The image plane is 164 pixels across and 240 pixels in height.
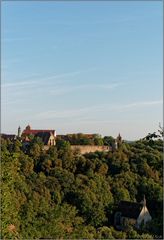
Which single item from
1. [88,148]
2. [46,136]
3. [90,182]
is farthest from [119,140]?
[90,182]

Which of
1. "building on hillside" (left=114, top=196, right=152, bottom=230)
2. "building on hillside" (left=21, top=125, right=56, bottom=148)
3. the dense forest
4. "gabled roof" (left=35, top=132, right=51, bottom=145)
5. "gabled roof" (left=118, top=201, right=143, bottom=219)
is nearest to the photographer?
the dense forest

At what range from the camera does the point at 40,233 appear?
11953mm

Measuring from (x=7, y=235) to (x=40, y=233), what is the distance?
4.48 metres

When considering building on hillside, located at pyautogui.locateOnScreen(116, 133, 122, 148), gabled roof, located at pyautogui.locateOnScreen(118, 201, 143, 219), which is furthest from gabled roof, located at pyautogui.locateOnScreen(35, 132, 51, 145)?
gabled roof, located at pyautogui.locateOnScreen(118, 201, 143, 219)

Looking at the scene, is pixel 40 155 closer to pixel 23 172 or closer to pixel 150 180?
pixel 23 172

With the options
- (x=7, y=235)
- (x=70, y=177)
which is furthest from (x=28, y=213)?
(x=70, y=177)

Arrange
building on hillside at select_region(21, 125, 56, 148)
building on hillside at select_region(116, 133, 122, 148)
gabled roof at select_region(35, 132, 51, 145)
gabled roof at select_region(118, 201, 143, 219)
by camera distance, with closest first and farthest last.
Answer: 1. gabled roof at select_region(118, 201, 143, 219)
2. building on hillside at select_region(21, 125, 56, 148)
3. building on hillside at select_region(116, 133, 122, 148)
4. gabled roof at select_region(35, 132, 51, 145)

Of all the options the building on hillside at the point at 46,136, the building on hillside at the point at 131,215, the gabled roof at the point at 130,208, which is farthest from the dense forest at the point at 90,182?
the building on hillside at the point at 46,136

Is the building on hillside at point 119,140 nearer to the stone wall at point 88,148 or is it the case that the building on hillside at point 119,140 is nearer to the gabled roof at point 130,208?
the stone wall at point 88,148

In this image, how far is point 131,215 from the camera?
88.1 feet

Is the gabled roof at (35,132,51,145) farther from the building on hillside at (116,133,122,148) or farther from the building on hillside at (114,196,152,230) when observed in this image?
the building on hillside at (114,196,152,230)

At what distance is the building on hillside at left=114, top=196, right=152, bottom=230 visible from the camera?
26.0 meters

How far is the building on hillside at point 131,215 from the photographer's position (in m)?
26.0

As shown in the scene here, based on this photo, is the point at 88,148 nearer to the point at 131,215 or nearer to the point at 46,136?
the point at 46,136
